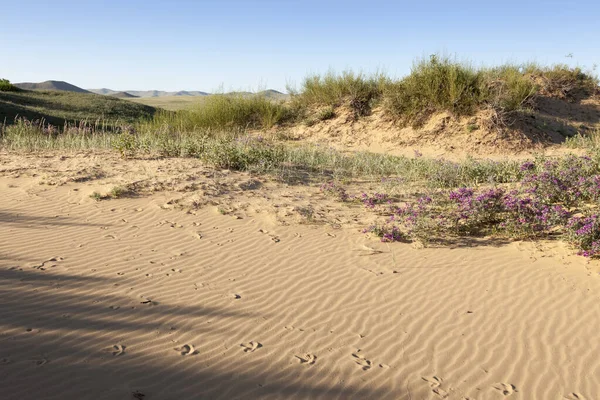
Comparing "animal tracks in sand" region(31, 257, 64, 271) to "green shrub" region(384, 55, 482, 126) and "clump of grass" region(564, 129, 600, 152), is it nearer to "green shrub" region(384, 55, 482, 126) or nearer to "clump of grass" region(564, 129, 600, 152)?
"green shrub" region(384, 55, 482, 126)

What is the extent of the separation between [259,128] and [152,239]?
10466 millimetres

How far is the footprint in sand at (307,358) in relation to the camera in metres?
3.49

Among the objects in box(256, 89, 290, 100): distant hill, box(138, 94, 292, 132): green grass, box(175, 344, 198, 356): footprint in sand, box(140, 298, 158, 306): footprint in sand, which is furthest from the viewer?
box(256, 89, 290, 100): distant hill

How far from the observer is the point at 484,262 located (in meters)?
5.45

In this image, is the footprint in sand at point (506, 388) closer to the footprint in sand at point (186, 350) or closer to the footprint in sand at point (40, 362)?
the footprint in sand at point (186, 350)

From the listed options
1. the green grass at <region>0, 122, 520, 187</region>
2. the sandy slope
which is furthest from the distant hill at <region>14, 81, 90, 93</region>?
the sandy slope

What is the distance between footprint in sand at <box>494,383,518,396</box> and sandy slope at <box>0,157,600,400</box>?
0.06 feet

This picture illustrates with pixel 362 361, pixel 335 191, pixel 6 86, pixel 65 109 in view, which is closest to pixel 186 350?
pixel 362 361

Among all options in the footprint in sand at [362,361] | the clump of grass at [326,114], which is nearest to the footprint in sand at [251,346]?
the footprint in sand at [362,361]

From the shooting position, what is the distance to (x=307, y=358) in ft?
11.6

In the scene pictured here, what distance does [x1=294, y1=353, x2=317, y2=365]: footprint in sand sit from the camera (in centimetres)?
349

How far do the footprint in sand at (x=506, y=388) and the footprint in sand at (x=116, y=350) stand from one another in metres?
2.72

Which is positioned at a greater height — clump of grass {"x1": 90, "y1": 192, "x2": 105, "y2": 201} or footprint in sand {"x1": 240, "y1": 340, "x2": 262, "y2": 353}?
clump of grass {"x1": 90, "y1": 192, "x2": 105, "y2": 201}

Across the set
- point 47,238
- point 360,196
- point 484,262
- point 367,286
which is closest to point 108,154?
point 47,238
